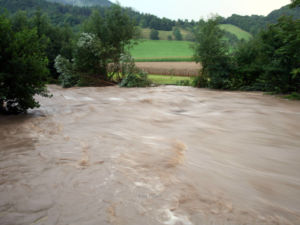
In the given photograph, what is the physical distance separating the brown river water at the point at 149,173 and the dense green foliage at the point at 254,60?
254 inches

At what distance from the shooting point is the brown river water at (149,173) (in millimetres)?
2545

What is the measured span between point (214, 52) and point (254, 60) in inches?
89.9

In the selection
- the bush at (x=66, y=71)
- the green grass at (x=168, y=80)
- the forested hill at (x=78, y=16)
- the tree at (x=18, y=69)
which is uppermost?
the forested hill at (x=78, y=16)

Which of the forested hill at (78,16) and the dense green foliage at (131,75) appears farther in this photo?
the forested hill at (78,16)

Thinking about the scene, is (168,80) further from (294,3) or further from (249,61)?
(294,3)

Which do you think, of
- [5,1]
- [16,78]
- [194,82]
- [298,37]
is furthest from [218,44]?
[5,1]

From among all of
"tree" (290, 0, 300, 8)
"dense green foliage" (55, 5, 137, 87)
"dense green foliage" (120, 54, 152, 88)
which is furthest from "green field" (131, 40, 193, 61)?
"tree" (290, 0, 300, 8)

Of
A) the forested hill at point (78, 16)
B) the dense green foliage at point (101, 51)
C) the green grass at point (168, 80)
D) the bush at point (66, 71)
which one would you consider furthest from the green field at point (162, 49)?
the bush at point (66, 71)

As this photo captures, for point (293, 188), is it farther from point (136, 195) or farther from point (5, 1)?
point (5, 1)

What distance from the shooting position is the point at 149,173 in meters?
3.47

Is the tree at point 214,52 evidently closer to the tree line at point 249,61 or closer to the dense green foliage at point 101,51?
the tree line at point 249,61

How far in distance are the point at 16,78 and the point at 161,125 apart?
13.6 ft

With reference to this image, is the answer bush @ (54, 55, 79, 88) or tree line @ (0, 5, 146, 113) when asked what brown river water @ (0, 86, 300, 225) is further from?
bush @ (54, 55, 79, 88)

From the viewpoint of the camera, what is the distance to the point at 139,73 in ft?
61.2
